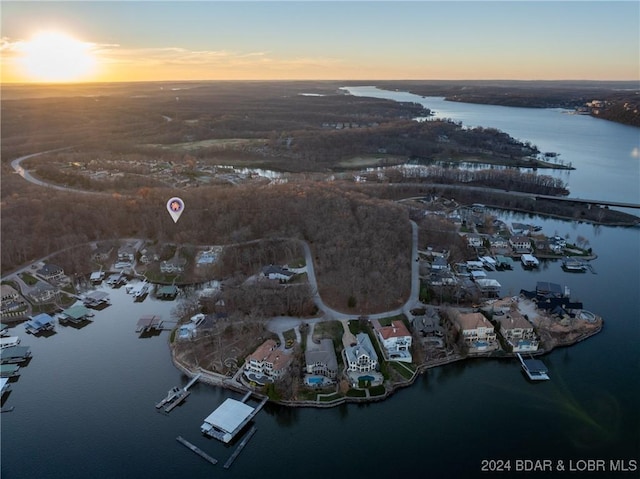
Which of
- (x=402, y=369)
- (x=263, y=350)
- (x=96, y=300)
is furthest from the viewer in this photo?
(x=96, y=300)

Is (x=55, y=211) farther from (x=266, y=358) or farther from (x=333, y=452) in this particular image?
(x=333, y=452)

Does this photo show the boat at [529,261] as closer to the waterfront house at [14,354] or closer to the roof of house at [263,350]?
the roof of house at [263,350]

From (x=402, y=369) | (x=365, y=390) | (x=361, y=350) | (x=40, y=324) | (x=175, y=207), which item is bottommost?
(x=40, y=324)

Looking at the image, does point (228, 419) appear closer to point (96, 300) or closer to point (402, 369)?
point (402, 369)

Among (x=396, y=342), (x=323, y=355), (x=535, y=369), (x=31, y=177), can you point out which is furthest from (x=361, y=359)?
(x=31, y=177)

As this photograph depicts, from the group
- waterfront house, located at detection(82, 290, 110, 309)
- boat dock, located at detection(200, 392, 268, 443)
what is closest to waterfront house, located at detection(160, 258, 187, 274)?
waterfront house, located at detection(82, 290, 110, 309)

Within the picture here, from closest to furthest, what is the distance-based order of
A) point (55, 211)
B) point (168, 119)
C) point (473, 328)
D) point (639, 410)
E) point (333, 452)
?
point (333, 452) → point (639, 410) → point (473, 328) → point (55, 211) → point (168, 119)

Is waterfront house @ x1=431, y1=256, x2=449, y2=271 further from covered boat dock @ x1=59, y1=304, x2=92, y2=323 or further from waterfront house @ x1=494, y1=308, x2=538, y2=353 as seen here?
covered boat dock @ x1=59, y1=304, x2=92, y2=323

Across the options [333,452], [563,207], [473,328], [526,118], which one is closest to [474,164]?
[563,207]
